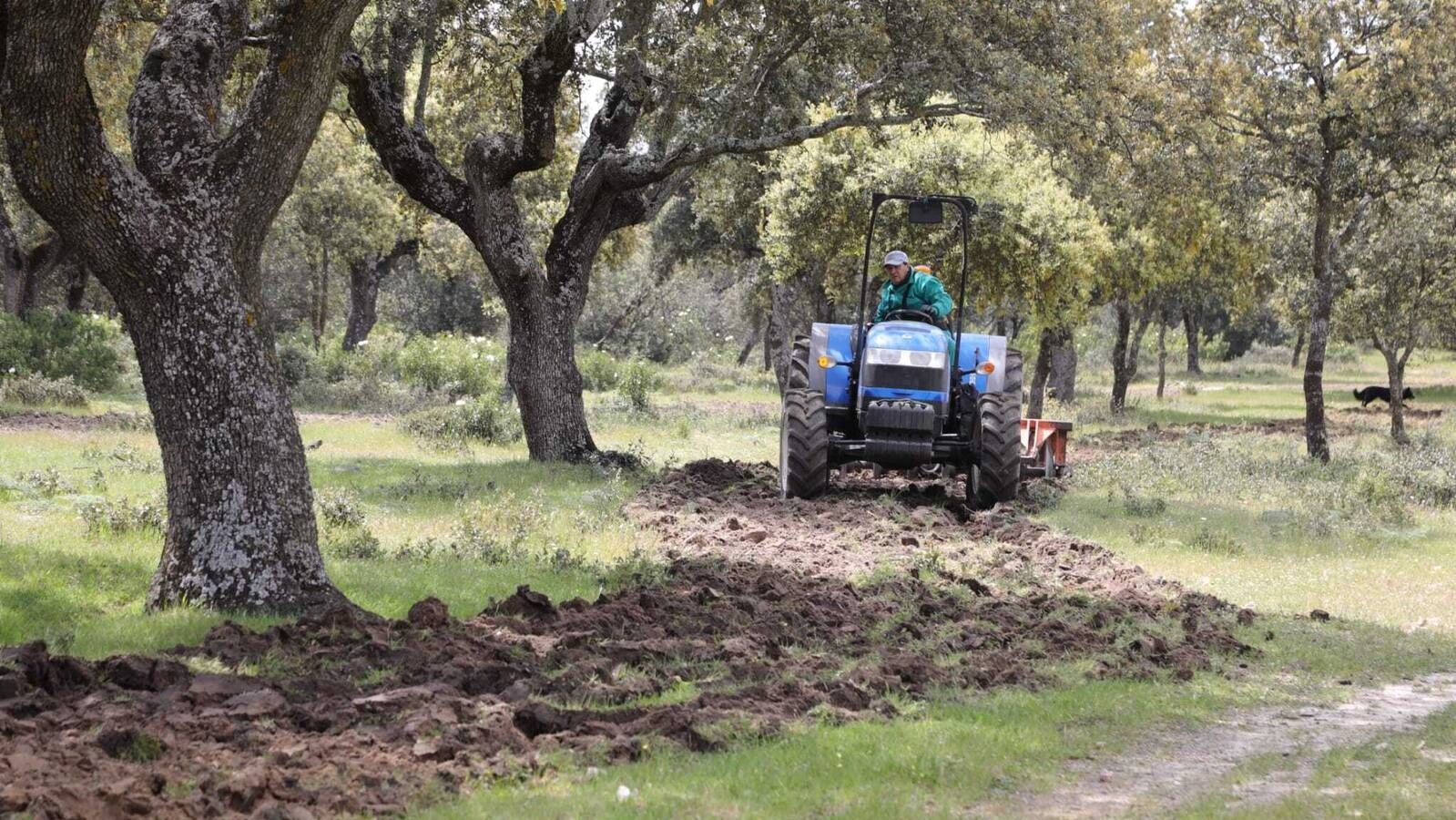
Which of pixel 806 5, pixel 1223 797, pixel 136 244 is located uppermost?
pixel 806 5

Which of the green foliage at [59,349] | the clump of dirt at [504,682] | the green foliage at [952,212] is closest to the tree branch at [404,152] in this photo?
the clump of dirt at [504,682]

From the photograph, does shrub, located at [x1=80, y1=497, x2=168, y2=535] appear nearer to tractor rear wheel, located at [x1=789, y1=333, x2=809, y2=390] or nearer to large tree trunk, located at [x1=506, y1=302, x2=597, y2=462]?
tractor rear wheel, located at [x1=789, y1=333, x2=809, y2=390]

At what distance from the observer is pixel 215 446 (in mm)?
8688

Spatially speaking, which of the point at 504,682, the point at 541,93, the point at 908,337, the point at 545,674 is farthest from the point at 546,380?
the point at 504,682

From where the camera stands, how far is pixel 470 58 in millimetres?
19125

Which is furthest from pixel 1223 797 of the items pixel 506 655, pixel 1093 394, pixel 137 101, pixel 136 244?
pixel 1093 394

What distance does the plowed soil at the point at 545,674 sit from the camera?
546 cm

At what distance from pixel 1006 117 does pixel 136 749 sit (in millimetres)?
12266

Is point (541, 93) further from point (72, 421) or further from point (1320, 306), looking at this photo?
point (1320, 306)

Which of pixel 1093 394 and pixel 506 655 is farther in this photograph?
pixel 1093 394

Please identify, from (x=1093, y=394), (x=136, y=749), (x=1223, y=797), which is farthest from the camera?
(x=1093, y=394)

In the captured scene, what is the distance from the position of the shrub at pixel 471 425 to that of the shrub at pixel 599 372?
13658 mm

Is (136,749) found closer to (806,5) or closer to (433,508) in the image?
(433,508)

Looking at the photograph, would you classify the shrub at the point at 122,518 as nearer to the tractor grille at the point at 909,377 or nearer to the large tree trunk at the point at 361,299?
the tractor grille at the point at 909,377
